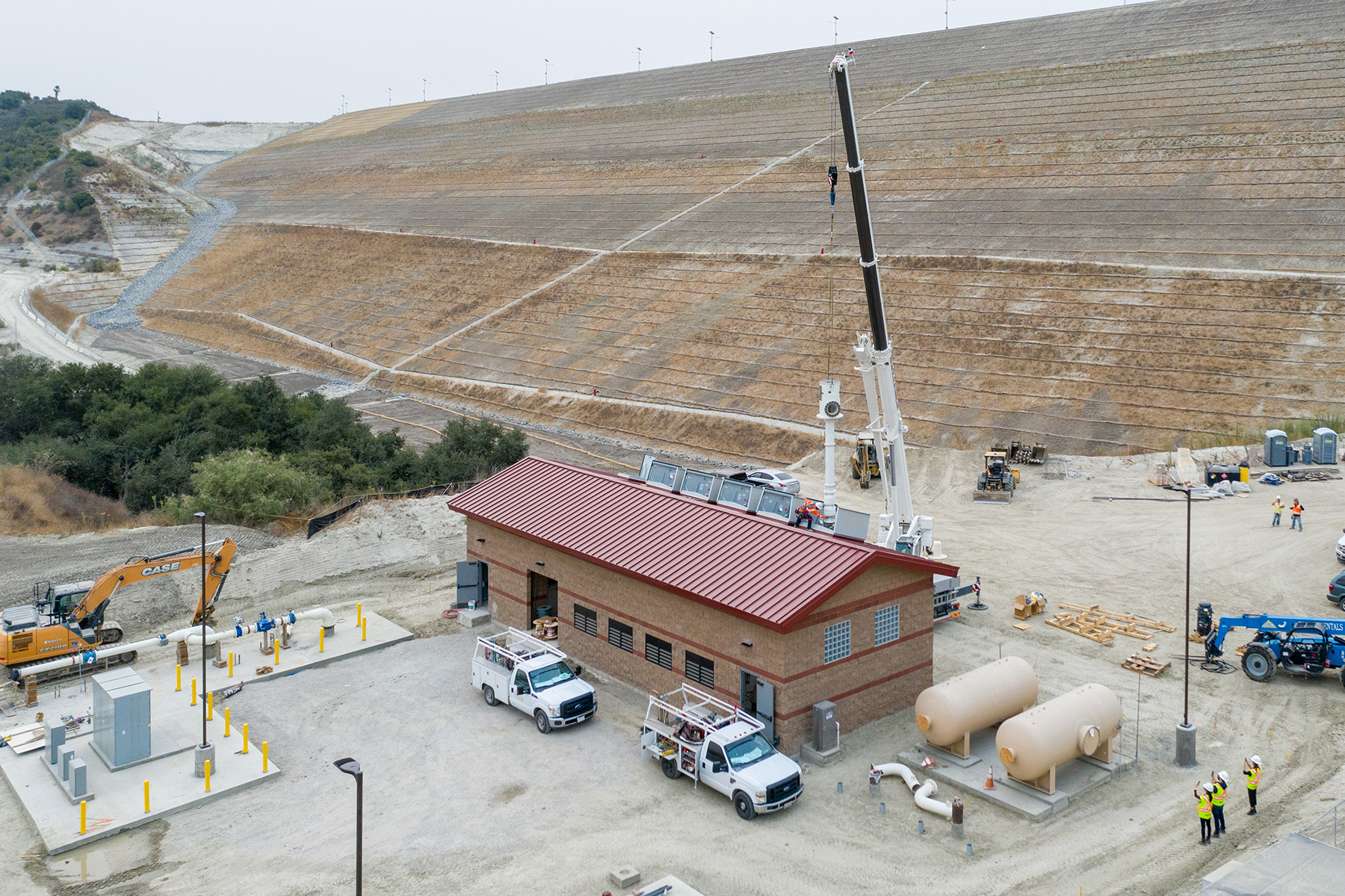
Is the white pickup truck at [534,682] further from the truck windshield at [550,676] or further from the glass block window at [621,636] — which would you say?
the glass block window at [621,636]

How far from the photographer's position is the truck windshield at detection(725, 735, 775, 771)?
786 inches

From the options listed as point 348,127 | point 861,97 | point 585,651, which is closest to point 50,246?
point 348,127

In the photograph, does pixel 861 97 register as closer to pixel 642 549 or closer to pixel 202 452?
pixel 202 452

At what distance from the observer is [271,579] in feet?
110

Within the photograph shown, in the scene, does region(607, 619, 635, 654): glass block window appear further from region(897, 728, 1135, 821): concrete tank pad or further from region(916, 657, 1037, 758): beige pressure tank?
region(916, 657, 1037, 758): beige pressure tank

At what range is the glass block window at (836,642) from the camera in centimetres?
2222

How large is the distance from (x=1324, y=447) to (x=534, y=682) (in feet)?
115

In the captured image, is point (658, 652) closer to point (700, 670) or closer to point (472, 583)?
point (700, 670)

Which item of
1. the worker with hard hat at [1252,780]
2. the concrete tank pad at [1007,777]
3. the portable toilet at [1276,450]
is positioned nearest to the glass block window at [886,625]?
the concrete tank pad at [1007,777]

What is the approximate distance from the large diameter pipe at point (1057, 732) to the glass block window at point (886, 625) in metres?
3.81

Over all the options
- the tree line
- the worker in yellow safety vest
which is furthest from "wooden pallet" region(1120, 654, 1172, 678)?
the tree line

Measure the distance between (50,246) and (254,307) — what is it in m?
37.2

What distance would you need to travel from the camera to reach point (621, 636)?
84.2ft

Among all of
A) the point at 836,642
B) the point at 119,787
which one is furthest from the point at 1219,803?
the point at 119,787
